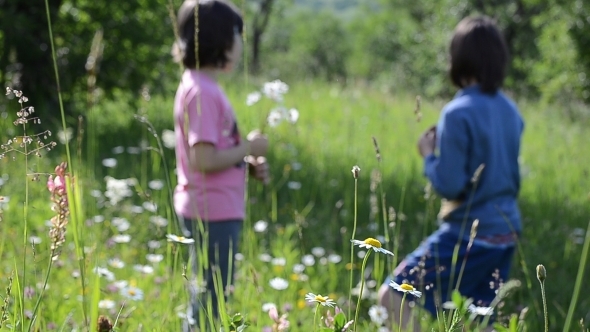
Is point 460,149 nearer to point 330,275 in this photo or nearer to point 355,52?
point 330,275

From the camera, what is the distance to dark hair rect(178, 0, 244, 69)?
2.55 metres

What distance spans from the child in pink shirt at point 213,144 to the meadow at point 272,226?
117 mm

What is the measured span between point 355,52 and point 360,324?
213 ft

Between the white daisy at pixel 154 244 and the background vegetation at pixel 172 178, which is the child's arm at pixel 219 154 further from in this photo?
the white daisy at pixel 154 244

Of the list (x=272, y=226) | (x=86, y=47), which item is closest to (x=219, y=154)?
(x=272, y=226)

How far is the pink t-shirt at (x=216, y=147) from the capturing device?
243cm

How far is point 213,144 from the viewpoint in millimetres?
2420

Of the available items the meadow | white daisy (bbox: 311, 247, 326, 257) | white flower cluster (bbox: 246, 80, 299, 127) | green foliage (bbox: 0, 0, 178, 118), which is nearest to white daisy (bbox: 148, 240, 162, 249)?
the meadow

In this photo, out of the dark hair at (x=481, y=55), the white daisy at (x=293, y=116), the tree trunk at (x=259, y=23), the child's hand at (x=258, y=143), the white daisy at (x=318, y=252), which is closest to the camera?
the white daisy at (x=293, y=116)

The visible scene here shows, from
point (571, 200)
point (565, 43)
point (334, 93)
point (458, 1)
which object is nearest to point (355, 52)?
point (458, 1)

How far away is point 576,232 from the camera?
4480 millimetres

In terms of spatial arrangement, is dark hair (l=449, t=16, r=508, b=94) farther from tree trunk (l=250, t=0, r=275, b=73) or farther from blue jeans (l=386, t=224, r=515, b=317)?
tree trunk (l=250, t=0, r=275, b=73)

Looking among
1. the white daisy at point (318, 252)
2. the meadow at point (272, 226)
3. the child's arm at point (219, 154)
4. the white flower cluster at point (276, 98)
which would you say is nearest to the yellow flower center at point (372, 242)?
the meadow at point (272, 226)

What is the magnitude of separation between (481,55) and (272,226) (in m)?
1.75
